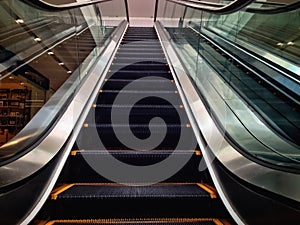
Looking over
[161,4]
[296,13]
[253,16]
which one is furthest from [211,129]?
[161,4]

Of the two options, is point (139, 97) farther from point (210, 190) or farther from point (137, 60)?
point (210, 190)

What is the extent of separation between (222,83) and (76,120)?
1504 mm

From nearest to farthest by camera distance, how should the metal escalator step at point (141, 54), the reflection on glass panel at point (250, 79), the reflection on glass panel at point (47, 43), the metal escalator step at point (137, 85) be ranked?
the reflection on glass panel at point (250, 79), the reflection on glass panel at point (47, 43), the metal escalator step at point (137, 85), the metal escalator step at point (141, 54)

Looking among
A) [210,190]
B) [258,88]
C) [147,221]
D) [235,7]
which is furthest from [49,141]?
[258,88]

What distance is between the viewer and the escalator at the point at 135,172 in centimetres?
203

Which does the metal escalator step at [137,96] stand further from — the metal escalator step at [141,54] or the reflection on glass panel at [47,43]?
the metal escalator step at [141,54]

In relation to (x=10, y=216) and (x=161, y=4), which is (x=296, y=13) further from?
(x=161, y=4)

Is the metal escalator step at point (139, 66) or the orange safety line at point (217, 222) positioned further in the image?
the metal escalator step at point (139, 66)

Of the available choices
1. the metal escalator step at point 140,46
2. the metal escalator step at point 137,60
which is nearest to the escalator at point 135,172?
the metal escalator step at point 137,60

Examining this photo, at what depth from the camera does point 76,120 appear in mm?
2785

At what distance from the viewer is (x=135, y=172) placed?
96.8 inches

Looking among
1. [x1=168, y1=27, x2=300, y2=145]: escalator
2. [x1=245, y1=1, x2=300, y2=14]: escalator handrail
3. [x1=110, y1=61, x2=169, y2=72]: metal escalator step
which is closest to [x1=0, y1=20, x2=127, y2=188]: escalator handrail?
[x1=110, y1=61, x2=169, y2=72]: metal escalator step

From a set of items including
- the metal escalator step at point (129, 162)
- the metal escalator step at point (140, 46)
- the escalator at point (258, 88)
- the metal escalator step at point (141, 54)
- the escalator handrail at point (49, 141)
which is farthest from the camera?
the metal escalator step at point (140, 46)

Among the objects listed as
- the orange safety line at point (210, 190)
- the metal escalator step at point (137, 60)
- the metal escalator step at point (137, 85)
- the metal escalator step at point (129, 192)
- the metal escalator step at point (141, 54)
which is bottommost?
the metal escalator step at point (129, 192)
